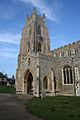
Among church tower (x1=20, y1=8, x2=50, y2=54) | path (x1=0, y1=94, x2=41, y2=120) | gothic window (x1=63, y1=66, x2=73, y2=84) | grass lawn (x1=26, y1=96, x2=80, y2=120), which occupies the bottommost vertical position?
path (x1=0, y1=94, x2=41, y2=120)

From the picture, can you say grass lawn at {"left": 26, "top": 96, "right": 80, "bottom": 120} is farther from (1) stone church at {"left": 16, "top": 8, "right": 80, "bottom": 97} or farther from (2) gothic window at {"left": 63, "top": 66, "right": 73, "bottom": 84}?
(2) gothic window at {"left": 63, "top": 66, "right": 73, "bottom": 84}

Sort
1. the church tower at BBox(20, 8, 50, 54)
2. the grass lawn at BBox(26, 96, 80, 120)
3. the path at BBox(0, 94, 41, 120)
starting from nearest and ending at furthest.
A: the grass lawn at BBox(26, 96, 80, 120), the path at BBox(0, 94, 41, 120), the church tower at BBox(20, 8, 50, 54)

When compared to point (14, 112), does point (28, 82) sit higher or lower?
higher

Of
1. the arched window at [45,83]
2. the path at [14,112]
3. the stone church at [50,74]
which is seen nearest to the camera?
the path at [14,112]

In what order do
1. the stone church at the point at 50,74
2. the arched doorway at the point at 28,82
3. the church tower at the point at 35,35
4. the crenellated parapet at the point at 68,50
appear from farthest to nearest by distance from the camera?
the church tower at the point at 35,35
the crenellated parapet at the point at 68,50
the arched doorway at the point at 28,82
the stone church at the point at 50,74

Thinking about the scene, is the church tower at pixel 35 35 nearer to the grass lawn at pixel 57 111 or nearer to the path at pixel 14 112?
the path at pixel 14 112

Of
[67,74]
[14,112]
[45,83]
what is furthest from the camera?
[67,74]

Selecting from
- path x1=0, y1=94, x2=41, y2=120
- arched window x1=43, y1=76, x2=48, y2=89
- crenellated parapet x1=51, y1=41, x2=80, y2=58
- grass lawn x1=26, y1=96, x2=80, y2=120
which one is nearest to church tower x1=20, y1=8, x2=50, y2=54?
crenellated parapet x1=51, y1=41, x2=80, y2=58

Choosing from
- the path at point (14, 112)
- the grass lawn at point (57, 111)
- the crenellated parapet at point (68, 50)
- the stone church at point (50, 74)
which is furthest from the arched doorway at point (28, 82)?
the grass lawn at point (57, 111)

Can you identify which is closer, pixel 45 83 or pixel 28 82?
pixel 45 83

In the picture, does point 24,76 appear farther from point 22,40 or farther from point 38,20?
point 38,20

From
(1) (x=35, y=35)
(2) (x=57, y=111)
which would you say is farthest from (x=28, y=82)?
(1) (x=35, y=35)

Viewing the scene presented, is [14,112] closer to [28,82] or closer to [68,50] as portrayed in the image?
[28,82]

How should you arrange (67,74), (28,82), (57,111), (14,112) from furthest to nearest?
(28,82) < (67,74) < (14,112) < (57,111)
